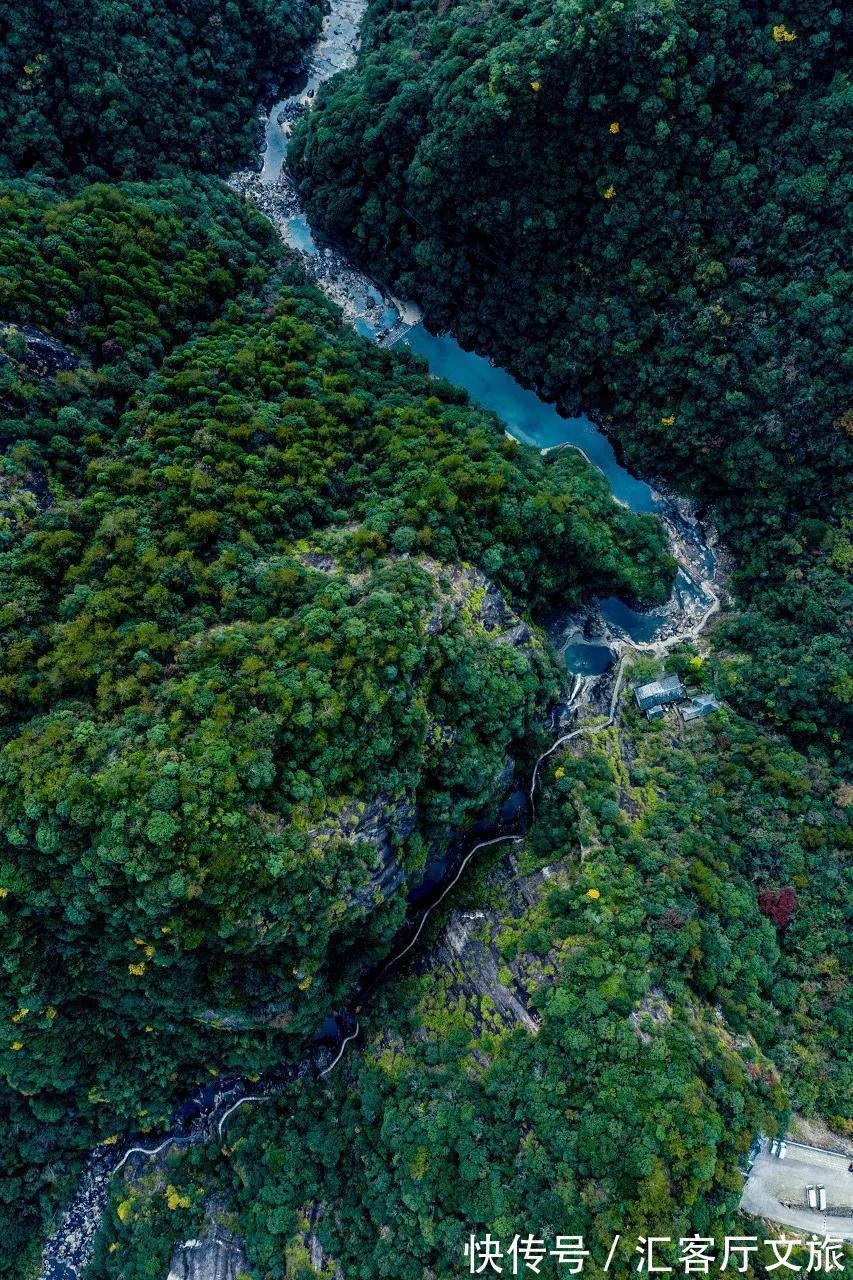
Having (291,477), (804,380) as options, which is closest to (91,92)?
(291,477)

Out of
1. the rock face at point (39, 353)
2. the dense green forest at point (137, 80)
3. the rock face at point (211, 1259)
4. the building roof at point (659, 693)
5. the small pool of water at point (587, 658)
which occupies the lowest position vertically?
the rock face at point (211, 1259)

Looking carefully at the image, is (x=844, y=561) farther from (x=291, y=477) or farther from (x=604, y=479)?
(x=291, y=477)

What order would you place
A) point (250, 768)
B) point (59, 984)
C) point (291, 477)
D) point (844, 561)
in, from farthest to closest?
point (844, 561)
point (291, 477)
point (59, 984)
point (250, 768)

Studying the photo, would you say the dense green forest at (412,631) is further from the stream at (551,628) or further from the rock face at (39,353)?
the stream at (551,628)

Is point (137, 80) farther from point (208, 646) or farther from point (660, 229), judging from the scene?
point (208, 646)

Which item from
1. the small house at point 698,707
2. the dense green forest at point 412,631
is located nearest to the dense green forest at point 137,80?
the dense green forest at point 412,631

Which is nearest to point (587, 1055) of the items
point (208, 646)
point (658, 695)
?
point (658, 695)
